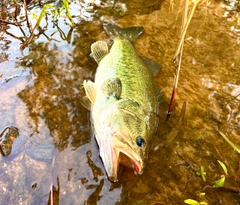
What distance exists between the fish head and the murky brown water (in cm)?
23

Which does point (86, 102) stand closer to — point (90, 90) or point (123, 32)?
point (90, 90)

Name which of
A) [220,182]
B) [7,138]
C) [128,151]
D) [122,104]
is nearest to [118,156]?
[128,151]

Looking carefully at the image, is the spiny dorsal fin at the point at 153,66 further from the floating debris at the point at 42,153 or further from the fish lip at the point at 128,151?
the floating debris at the point at 42,153

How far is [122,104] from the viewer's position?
270cm

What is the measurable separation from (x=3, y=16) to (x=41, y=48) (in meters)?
1.26

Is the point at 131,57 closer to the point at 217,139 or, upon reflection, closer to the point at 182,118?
the point at 182,118

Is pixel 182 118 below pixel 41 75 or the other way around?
below

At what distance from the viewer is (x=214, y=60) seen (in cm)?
402

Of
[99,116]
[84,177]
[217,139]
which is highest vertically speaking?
[99,116]

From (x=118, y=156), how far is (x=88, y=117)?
0.85 metres

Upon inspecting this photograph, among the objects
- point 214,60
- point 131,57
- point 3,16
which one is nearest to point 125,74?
point 131,57

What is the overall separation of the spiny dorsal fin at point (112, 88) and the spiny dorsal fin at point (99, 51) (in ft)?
2.26

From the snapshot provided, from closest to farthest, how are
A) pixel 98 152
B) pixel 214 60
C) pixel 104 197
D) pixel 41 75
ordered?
1. pixel 104 197
2. pixel 98 152
3. pixel 41 75
4. pixel 214 60

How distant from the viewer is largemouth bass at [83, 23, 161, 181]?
2.27 metres
